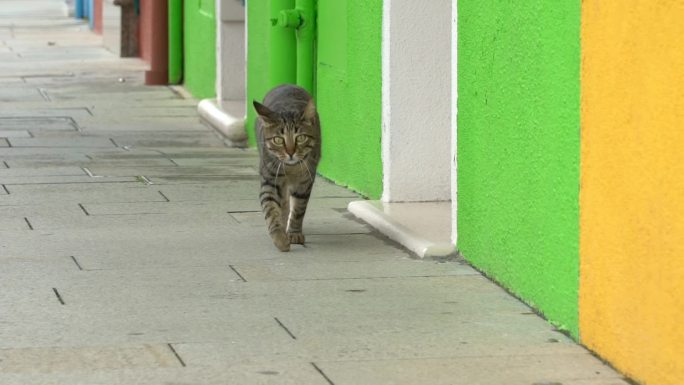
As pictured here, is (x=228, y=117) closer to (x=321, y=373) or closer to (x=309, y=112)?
(x=309, y=112)

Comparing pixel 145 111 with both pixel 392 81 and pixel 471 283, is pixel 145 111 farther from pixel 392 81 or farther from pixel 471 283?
pixel 471 283

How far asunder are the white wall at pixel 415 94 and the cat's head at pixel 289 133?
3.77 feet

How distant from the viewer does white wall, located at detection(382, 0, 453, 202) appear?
29.8ft

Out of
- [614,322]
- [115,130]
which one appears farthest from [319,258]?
[115,130]

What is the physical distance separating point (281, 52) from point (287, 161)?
3450 mm

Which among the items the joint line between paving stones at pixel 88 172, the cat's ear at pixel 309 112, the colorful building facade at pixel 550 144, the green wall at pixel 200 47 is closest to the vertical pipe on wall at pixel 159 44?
the green wall at pixel 200 47

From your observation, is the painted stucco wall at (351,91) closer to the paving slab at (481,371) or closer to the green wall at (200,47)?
the paving slab at (481,371)

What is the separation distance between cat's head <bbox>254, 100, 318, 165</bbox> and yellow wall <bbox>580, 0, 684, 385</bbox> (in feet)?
7.62

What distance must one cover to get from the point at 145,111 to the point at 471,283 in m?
8.24

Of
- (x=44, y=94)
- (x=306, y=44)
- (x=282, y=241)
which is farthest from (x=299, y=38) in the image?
(x=44, y=94)

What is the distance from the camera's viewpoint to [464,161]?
25.3 feet

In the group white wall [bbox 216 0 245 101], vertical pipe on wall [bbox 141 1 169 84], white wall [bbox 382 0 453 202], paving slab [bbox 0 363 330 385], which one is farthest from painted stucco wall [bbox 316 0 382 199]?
vertical pipe on wall [bbox 141 1 169 84]

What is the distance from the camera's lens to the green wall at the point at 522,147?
242 inches

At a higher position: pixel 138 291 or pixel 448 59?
pixel 448 59
